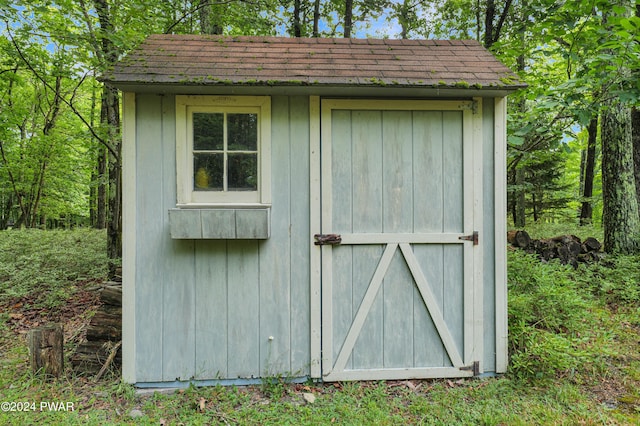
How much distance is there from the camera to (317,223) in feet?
9.39

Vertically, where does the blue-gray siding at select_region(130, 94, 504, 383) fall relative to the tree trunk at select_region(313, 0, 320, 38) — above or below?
below

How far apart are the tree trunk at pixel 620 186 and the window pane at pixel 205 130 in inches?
234

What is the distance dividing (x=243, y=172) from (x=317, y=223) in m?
0.81

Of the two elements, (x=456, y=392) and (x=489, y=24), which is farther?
(x=489, y=24)

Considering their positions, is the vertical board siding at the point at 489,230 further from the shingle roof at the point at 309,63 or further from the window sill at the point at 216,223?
the window sill at the point at 216,223

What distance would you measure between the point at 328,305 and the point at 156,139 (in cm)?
214

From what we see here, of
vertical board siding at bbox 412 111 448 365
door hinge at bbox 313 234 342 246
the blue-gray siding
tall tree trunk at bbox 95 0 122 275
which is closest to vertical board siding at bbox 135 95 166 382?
the blue-gray siding

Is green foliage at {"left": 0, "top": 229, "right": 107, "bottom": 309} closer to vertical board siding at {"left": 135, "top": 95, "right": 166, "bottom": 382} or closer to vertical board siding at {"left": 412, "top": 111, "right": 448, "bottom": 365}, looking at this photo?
vertical board siding at {"left": 135, "top": 95, "right": 166, "bottom": 382}

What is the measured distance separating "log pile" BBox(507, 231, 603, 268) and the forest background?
1.10 feet

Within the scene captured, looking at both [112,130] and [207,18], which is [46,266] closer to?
[112,130]

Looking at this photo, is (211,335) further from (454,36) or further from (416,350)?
(454,36)

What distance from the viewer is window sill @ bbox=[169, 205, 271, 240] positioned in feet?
8.62

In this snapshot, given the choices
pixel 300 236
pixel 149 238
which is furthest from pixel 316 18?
pixel 149 238

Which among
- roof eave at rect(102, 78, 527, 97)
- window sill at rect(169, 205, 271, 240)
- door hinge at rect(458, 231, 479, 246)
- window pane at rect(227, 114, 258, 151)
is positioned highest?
roof eave at rect(102, 78, 527, 97)
